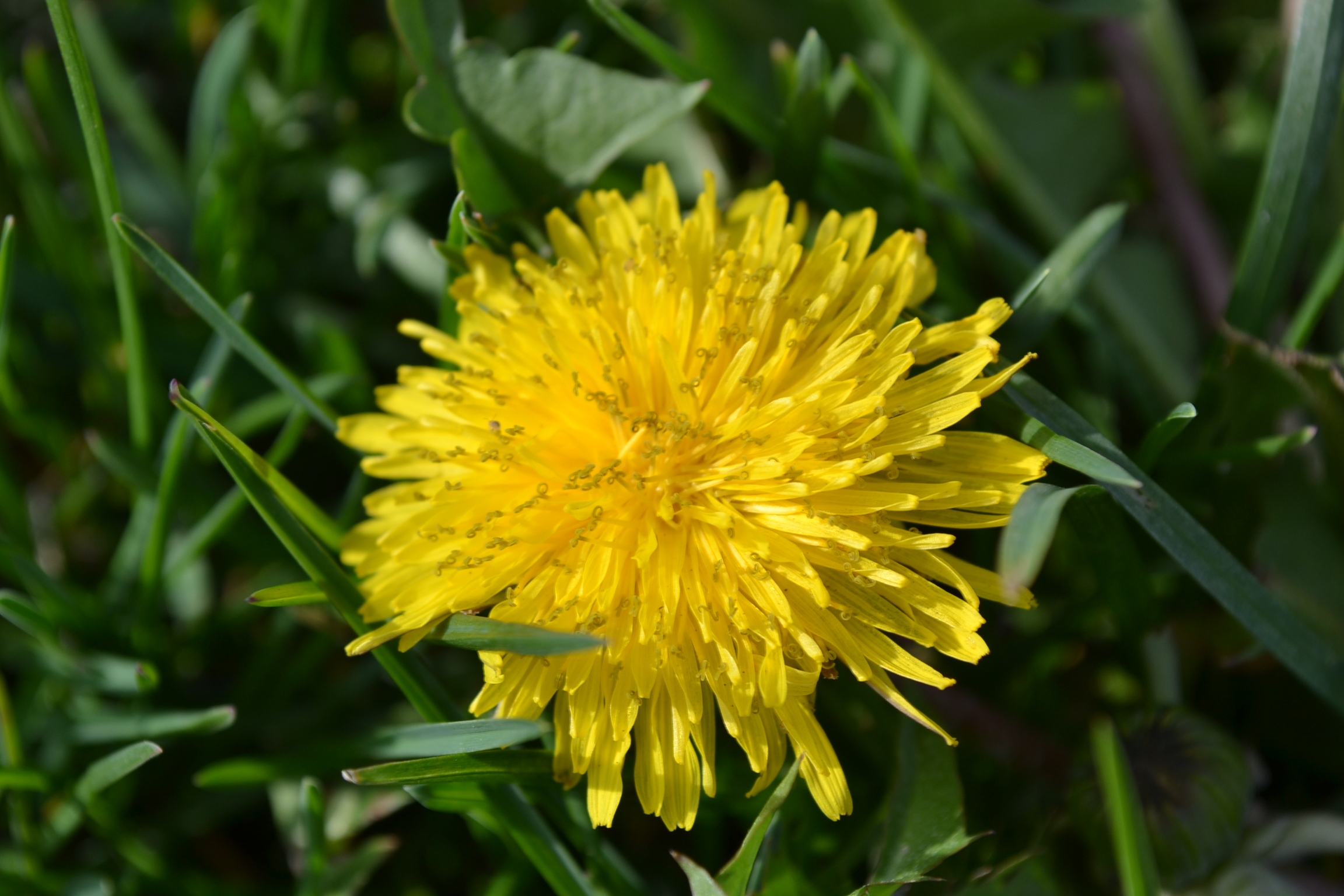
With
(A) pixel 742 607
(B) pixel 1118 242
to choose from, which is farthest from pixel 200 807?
(B) pixel 1118 242

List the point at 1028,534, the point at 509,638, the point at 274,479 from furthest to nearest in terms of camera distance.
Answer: the point at 274,479 → the point at 509,638 → the point at 1028,534

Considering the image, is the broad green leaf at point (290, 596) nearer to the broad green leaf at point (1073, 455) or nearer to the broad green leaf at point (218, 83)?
the broad green leaf at point (1073, 455)

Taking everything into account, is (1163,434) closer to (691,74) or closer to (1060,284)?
(1060,284)

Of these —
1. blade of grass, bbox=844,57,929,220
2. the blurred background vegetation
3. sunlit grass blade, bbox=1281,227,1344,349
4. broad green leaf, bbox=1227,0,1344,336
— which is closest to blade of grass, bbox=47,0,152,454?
the blurred background vegetation

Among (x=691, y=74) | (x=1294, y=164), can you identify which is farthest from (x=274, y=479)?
(x=1294, y=164)

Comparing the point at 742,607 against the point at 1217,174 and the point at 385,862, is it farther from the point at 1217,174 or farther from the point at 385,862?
the point at 1217,174

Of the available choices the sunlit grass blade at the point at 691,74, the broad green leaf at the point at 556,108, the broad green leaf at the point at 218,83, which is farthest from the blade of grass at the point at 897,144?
the broad green leaf at the point at 218,83

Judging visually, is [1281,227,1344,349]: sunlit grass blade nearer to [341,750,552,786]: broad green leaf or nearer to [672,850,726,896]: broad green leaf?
Result: [672,850,726,896]: broad green leaf
